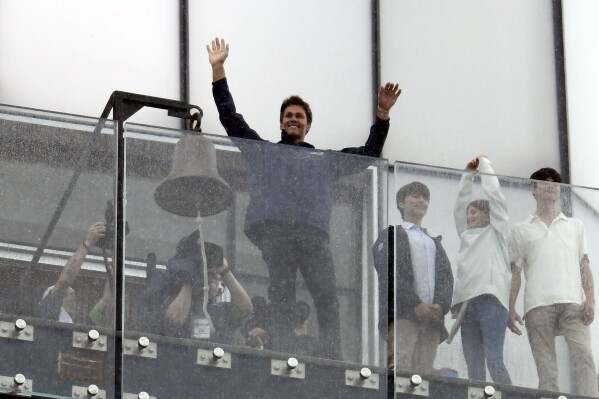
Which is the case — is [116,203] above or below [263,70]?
below

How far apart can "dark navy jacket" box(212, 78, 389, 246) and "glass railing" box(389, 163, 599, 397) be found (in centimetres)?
44

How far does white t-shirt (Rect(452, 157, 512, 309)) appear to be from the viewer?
15.8 m

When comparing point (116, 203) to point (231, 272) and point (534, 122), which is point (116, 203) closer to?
point (231, 272)

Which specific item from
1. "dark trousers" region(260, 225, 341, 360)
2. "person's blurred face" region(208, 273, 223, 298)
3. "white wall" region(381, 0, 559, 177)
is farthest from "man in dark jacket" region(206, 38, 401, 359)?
"white wall" region(381, 0, 559, 177)

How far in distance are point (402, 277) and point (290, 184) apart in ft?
3.23

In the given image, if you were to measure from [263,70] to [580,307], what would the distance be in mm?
6615

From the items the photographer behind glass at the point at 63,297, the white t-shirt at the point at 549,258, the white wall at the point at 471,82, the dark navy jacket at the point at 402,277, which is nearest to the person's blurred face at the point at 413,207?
the dark navy jacket at the point at 402,277

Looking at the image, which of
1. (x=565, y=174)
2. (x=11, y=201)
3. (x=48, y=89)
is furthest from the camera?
(x=565, y=174)

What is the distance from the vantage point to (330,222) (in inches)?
620

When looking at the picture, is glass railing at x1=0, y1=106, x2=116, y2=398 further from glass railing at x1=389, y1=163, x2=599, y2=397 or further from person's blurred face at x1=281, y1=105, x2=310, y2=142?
glass railing at x1=389, y1=163, x2=599, y2=397

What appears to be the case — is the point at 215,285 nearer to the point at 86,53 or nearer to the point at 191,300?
the point at 191,300

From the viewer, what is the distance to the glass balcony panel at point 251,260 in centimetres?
1538

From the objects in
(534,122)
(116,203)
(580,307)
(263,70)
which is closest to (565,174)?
(534,122)

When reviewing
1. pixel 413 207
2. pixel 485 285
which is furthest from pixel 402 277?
pixel 485 285
